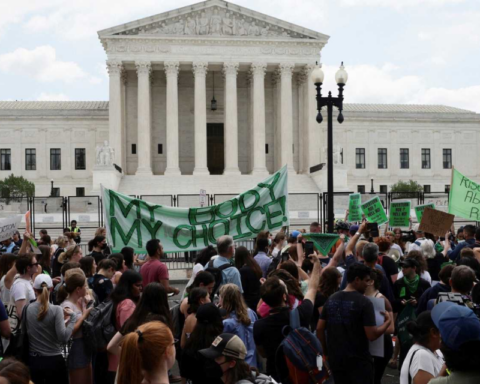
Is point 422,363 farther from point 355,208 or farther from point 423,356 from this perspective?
point 355,208

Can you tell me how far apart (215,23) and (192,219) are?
1542 inches

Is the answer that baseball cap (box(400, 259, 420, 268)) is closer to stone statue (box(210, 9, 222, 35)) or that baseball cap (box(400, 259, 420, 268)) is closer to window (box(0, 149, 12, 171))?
stone statue (box(210, 9, 222, 35))

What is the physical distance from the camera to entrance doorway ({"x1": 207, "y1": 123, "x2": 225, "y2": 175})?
55750 millimetres

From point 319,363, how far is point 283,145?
4640cm

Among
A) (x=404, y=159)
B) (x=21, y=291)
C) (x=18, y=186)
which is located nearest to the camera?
(x=21, y=291)

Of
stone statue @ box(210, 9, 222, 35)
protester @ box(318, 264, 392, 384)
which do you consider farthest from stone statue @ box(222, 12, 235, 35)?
protester @ box(318, 264, 392, 384)

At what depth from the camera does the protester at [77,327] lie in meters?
6.76

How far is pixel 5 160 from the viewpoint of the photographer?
59.9m

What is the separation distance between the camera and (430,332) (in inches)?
207

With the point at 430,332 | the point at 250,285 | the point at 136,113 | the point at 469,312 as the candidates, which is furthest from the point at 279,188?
the point at 136,113

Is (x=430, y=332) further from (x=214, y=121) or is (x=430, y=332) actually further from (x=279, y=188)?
(x=214, y=121)

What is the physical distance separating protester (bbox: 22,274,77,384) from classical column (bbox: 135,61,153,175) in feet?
143

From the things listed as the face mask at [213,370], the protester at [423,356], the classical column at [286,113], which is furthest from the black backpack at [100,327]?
the classical column at [286,113]

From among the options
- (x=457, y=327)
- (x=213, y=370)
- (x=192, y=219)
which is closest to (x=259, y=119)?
(x=192, y=219)
